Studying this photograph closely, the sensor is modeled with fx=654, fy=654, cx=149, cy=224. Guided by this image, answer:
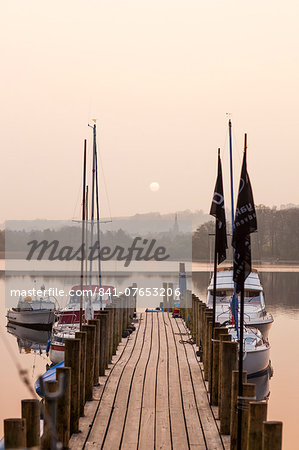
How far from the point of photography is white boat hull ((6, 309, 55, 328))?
44.4 metres

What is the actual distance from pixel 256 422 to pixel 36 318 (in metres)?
36.7

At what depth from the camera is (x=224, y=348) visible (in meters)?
12.7

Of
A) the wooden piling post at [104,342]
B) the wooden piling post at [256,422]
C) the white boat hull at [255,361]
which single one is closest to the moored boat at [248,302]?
the white boat hull at [255,361]

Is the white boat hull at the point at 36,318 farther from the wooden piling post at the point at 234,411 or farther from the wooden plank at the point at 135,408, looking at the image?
the wooden piling post at the point at 234,411

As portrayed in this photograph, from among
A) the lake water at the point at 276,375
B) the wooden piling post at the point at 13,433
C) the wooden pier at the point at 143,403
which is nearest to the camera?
the wooden piling post at the point at 13,433

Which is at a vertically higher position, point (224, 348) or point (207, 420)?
point (224, 348)

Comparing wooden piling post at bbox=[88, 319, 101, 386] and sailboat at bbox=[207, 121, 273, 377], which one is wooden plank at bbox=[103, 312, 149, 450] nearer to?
wooden piling post at bbox=[88, 319, 101, 386]

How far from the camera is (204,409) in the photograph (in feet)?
45.1

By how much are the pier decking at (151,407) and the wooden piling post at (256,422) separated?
6.80ft

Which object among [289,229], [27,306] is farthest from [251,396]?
[289,229]

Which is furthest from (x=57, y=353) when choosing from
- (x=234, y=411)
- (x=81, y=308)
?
(x=234, y=411)

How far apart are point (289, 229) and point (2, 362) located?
142176mm

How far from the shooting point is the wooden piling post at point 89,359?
14.4 metres

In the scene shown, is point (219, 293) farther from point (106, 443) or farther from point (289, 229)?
point (289, 229)
